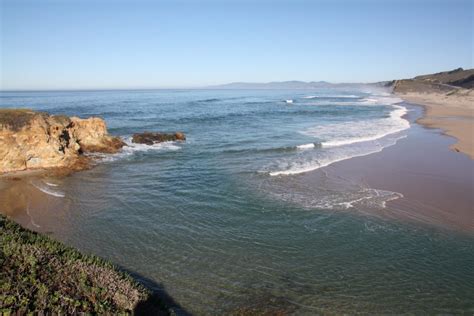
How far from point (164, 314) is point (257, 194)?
359 inches

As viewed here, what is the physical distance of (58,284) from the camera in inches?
202

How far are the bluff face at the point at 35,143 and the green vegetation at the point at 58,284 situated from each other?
1335 cm

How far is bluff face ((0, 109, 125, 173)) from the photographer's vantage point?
17906mm

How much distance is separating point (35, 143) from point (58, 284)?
15.8m

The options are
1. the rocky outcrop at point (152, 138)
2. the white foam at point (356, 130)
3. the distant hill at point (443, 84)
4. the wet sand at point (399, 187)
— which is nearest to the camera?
the wet sand at point (399, 187)

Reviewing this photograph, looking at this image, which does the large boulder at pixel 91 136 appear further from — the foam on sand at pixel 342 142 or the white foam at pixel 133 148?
the foam on sand at pixel 342 142

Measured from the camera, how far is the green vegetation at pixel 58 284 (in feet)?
15.0

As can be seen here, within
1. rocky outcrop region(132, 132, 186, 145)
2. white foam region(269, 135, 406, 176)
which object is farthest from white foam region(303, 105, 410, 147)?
rocky outcrop region(132, 132, 186, 145)

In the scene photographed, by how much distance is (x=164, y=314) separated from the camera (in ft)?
19.3

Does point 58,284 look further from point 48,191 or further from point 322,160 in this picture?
point 322,160

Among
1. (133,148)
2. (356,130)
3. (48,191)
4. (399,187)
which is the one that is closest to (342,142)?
(356,130)

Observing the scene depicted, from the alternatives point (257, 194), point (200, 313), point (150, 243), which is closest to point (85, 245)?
point (150, 243)

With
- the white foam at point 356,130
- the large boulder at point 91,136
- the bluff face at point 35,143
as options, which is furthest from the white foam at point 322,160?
the large boulder at point 91,136

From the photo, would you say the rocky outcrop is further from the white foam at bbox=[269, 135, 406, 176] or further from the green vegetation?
the green vegetation
